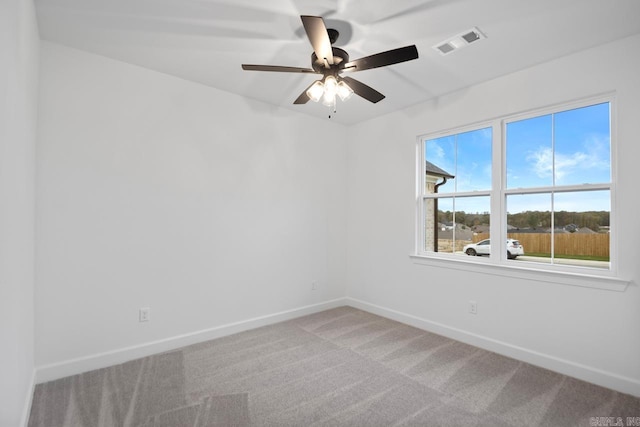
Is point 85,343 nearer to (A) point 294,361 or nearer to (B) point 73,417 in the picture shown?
(B) point 73,417

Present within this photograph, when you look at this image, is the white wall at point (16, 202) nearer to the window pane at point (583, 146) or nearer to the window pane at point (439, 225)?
the window pane at point (439, 225)

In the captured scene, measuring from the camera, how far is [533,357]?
269 centimetres

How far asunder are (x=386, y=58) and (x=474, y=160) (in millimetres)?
1977

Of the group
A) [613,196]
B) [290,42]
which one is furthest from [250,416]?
[613,196]

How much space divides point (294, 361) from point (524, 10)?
3231 millimetres

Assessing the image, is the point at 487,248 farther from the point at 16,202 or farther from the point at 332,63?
the point at 16,202

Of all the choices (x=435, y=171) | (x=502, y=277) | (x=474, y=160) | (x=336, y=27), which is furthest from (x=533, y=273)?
(x=336, y=27)

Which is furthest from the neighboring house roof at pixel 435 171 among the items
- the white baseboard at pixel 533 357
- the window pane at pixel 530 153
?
the white baseboard at pixel 533 357

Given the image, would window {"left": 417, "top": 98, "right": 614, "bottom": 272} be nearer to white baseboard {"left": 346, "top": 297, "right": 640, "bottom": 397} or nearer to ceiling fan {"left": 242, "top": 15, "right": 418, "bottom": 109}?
white baseboard {"left": 346, "top": 297, "right": 640, "bottom": 397}

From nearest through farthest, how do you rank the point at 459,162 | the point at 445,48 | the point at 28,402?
the point at 28,402, the point at 445,48, the point at 459,162

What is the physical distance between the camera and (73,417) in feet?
6.40

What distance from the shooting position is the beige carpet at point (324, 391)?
6.47ft

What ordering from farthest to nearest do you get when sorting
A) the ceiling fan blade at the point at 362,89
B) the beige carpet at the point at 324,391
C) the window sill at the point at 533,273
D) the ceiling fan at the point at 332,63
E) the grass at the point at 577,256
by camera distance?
1. the grass at the point at 577,256
2. the window sill at the point at 533,273
3. the ceiling fan blade at the point at 362,89
4. the beige carpet at the point at 324,391
5. the ceiling fan at the point at 332,63

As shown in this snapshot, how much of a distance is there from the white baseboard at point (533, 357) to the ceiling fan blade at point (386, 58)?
107 inches
